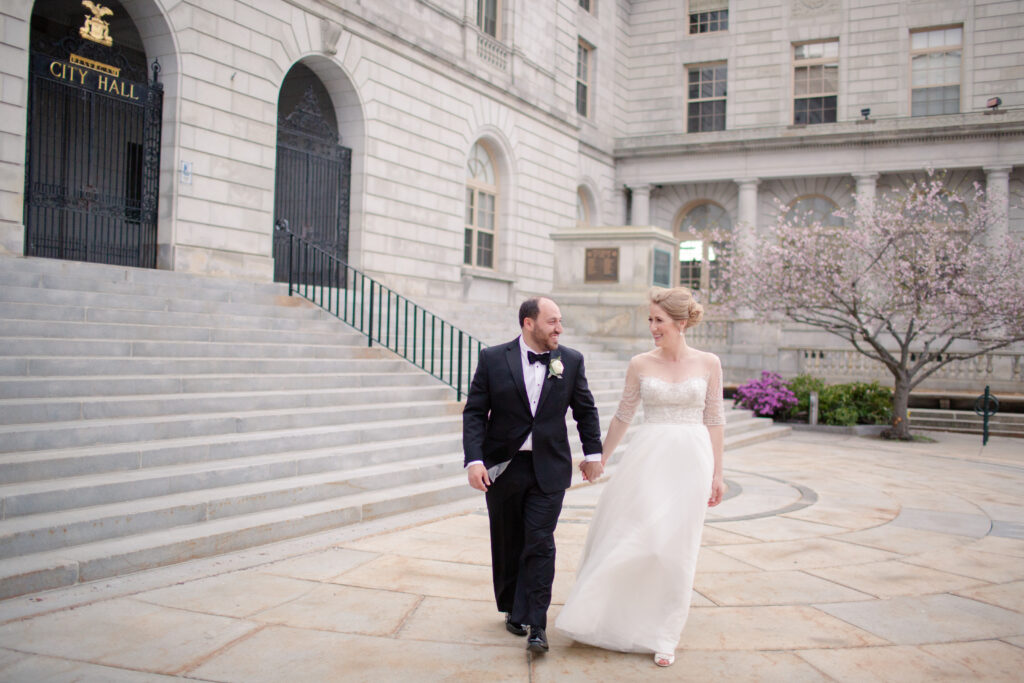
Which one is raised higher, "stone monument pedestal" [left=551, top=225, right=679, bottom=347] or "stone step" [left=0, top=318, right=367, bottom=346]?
"stone monument pedestal" [left=551, top=225, right=679, bottom=347]

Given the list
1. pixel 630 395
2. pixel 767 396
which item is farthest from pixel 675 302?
pixel 767 396

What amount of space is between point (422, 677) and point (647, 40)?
3137 cm

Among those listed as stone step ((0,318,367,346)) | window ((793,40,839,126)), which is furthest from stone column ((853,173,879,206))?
stone step ((0,318,367,346))

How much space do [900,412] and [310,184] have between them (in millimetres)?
12636

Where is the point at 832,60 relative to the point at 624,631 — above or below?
above

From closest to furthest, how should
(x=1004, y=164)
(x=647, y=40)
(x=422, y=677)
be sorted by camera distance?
(x=422, y=677) < (x=1004, y=164) < (x=647, y=40)

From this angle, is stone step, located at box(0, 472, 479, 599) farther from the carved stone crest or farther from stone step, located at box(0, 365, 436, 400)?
the carved stone crest

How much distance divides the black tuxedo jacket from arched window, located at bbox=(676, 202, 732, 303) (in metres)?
26.5

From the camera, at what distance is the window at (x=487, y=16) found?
880 inches

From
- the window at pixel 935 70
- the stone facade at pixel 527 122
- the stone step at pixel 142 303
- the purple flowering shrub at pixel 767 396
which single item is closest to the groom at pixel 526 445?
the stone step at pixel 142 303

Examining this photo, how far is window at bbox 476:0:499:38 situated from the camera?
22342 mm

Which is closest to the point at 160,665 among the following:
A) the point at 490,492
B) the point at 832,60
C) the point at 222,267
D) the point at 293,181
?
the point at 490,492

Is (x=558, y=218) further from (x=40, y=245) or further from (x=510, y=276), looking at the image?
(x=40, y=245)

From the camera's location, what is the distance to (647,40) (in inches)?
1248
